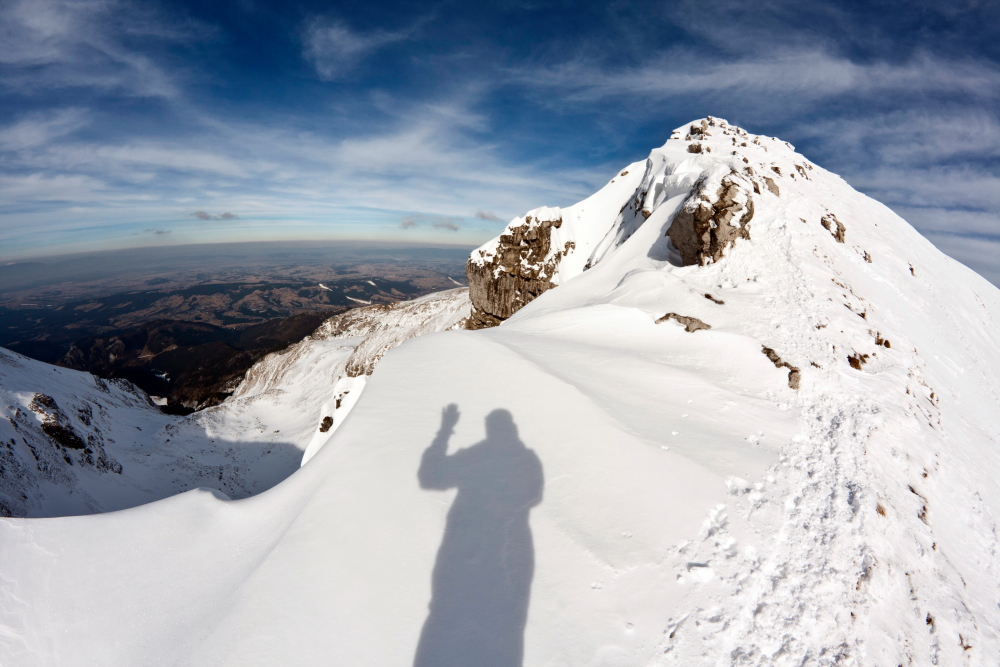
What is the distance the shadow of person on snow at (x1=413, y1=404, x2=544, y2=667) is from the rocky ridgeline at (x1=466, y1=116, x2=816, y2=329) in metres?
20.3

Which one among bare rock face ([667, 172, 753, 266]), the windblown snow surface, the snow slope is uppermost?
bare rock face ([667, 172, 753, 266])

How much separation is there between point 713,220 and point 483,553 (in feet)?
77.6

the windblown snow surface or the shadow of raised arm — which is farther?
the shadow of raised arm

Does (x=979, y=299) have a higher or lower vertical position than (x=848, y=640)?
higher

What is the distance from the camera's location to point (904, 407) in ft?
40.1

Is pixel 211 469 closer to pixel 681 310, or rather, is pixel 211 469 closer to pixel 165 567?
pixel 165 567

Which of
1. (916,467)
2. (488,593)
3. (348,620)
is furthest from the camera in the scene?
(916,467)

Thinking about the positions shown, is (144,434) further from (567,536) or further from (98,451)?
(567,536)

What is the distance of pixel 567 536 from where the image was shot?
20.2 feet

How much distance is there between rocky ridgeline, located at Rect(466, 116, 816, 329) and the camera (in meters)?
22.6

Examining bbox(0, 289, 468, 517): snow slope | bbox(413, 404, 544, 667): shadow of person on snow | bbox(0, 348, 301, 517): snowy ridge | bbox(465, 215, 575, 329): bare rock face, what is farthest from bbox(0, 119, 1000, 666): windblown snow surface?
bbox(465, 215, 575, 329): bare rock face

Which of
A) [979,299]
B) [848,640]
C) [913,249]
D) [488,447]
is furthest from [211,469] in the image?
[979,299]

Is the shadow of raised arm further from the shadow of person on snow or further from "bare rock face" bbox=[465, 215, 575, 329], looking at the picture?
"bare rock face" bbox=[465, 215, 575, 329]

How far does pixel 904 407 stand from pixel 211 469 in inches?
1974
